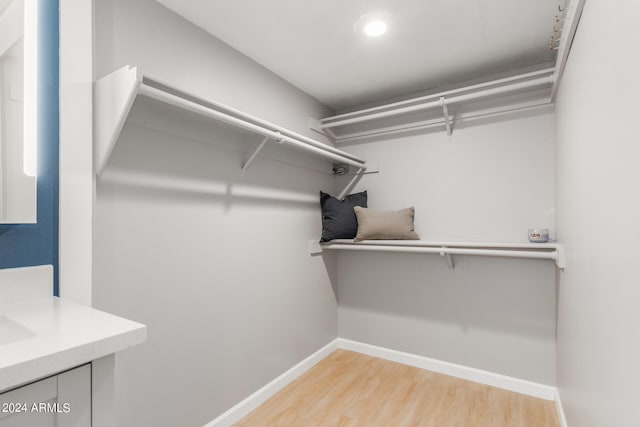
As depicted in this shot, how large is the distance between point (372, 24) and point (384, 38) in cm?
17

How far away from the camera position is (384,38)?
179cm

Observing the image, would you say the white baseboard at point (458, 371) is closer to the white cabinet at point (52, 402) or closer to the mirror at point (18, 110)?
the white cabinet at point (52, 402)

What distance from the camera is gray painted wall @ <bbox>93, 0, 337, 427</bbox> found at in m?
1.34

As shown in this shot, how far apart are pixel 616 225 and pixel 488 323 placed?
1674 millimetres

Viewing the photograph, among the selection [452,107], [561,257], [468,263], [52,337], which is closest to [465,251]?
[468,263]

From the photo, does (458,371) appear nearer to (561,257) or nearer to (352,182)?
(561,257)

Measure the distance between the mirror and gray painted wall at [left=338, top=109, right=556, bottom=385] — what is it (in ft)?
7.05

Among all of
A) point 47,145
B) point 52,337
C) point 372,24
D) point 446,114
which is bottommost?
point 52,337

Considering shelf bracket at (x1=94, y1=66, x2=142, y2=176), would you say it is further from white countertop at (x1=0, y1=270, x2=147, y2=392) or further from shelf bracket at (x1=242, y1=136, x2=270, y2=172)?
shelf bracket at (x1=242, y1=136, x2=270, y2=172)

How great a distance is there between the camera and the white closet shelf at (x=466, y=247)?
182 cm

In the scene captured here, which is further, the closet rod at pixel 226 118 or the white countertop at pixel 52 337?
the closet rod at pixel 226 118

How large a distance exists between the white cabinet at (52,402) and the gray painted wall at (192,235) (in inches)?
25.5

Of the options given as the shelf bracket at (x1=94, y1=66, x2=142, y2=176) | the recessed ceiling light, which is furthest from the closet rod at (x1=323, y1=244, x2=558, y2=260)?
the shelf bracket at (x1=94, y1=66, x2=142, y2=176)

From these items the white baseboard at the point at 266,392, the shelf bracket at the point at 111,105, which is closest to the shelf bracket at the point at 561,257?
the white baseboard at the point at 266,392
